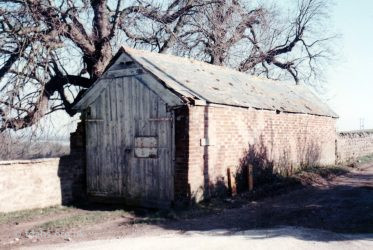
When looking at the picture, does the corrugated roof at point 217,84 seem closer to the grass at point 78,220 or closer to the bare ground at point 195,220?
the bare ground at point 195,220

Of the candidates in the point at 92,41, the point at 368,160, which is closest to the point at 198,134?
the point at 92,41

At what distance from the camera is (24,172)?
36.9 feet

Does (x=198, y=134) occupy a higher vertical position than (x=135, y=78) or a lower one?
lower

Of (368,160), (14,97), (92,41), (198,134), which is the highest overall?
(92,41)

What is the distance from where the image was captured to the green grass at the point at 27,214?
399 inches

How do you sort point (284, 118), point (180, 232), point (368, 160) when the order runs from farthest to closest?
point (368, 160) < point (284, 118) < point (180, 232)

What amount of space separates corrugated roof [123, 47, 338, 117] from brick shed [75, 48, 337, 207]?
2.3 inches

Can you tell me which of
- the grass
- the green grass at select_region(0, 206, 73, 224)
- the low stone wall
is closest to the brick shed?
the grass

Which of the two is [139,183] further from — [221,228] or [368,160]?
[368,160]

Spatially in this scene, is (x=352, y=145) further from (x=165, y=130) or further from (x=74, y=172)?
(x=74, y=172)

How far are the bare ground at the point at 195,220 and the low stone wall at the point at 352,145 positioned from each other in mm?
11274

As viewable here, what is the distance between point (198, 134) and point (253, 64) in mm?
20534

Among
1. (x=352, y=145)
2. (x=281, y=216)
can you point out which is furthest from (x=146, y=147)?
(x=352, y=145)

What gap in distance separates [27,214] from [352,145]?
20.6 m
